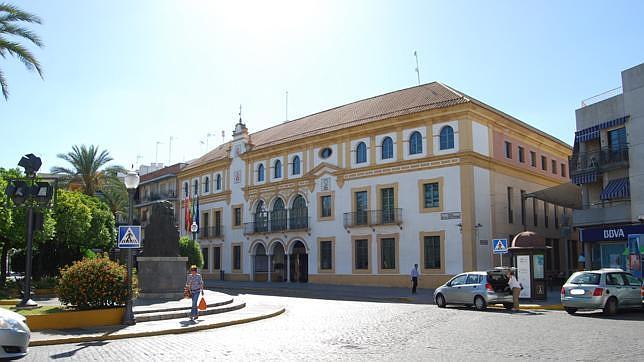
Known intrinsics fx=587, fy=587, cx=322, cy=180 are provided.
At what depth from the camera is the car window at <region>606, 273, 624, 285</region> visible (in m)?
18.4

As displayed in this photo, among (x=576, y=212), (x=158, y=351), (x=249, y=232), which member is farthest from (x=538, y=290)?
(x=249, y=232)

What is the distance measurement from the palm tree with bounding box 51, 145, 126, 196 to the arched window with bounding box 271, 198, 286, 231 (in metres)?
12.5

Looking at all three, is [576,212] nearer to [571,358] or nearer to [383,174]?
[383,174]

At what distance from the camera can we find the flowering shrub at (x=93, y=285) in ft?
49.9

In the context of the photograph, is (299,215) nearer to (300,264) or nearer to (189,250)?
(300,264)

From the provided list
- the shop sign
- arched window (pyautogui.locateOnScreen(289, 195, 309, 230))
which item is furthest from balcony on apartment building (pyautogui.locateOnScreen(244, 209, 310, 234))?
the shop sign

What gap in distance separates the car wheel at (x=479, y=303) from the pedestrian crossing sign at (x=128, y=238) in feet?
38.9

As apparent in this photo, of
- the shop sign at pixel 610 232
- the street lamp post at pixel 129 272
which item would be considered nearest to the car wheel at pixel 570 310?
the shop sign at pixel 610 232

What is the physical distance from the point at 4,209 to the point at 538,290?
69.6ft

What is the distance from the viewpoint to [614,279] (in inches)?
731

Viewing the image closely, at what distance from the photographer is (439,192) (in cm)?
3388

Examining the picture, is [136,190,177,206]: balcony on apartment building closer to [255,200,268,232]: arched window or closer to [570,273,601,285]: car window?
[255,200,268,232]: arched window

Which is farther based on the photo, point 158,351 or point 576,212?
point 576,212

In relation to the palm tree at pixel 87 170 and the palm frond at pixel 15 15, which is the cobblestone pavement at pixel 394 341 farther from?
the palm tree at pixel 87 170
